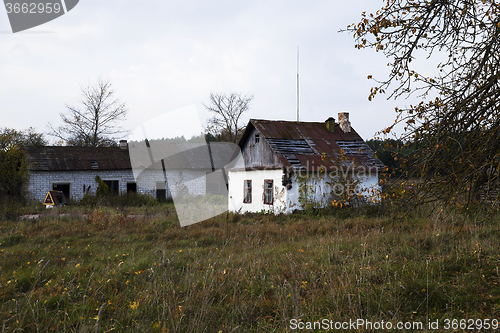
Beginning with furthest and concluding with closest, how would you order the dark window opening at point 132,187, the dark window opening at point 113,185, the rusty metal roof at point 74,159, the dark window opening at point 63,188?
the dark window opening at point 132,187 < the dark window opening at point 113,185 < the dark window opening at point 63,188 < the rusty metal roof at point 74,159

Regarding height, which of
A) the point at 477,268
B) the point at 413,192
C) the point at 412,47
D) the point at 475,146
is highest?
the point at 412,47

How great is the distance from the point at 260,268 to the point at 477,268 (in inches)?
128

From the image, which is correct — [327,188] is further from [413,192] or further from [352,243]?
[413,192]

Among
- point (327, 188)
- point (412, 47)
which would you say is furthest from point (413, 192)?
point (327, 188)

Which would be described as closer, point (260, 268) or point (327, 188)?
point (260, 268)

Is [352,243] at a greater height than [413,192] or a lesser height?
lesser

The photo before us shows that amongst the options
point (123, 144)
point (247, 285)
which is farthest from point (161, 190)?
point (247, 285)

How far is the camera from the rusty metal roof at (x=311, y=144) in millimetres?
15562

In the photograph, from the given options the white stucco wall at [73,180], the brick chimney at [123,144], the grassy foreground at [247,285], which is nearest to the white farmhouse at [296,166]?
the grassy foreground at [247,285]

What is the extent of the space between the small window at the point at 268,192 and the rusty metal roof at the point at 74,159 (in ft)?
42.7

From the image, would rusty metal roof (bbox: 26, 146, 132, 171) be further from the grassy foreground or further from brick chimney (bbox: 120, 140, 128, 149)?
the grassy foreground

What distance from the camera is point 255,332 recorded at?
3709 mm

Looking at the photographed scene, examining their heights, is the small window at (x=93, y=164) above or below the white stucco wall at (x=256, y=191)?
above

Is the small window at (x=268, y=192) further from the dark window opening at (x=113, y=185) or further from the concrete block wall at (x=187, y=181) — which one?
the dark window opening at (x=113, y=185)
